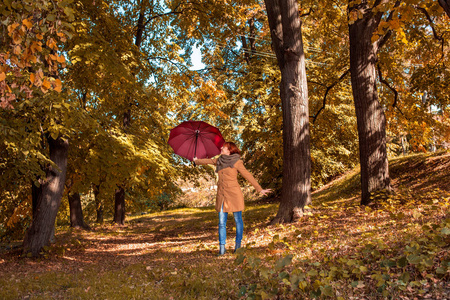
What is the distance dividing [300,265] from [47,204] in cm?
682

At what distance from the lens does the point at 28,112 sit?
734cm

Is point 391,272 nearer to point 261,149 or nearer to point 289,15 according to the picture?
point 289,15

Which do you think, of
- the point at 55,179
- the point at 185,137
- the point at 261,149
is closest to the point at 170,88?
the point at 55,179

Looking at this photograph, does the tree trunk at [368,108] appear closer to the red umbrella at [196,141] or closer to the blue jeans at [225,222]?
the blue jeans at [225,222]

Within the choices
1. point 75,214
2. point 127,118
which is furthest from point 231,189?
point 75,214

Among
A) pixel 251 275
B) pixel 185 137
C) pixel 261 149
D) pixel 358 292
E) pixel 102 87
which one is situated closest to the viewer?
pixel 358 292

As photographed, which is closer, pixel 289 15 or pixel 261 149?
pixel 289 15

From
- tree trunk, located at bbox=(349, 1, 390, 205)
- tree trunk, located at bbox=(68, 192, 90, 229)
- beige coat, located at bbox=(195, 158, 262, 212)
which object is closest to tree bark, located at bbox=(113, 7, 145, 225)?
tree trunk, located at bbox=(68, 192, 90, 229)

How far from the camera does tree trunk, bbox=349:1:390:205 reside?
8312 millimetres

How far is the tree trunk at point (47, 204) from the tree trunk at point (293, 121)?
5.59 meters

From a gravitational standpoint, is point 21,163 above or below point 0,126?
below

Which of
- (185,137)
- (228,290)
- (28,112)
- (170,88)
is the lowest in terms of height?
(228,290)

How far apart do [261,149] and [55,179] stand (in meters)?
13.3

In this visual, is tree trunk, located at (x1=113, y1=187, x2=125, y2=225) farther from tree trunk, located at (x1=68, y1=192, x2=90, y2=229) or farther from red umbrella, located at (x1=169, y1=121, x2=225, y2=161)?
red umbrella, located at (x1=169, y1=121, x2=225, y2=161)
